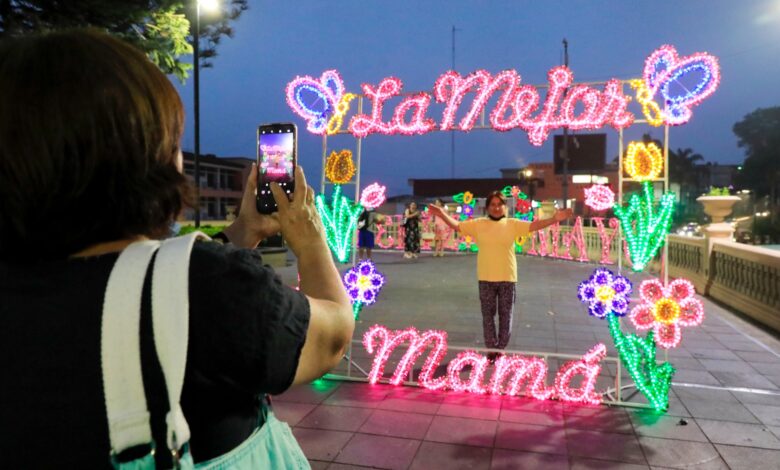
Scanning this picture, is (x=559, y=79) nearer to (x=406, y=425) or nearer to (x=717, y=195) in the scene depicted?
(x=406, y=425)

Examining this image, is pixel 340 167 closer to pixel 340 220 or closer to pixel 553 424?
pixel 340 220

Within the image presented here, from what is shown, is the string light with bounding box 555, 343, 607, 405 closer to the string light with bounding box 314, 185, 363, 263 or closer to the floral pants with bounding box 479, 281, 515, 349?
the floral pants with bounding box 479, 281, 515, 349

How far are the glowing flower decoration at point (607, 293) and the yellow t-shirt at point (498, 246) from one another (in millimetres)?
961

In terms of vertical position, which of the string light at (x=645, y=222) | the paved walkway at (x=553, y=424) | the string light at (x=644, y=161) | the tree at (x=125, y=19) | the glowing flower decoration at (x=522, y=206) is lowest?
the paved walkway at (x=553, y=424)

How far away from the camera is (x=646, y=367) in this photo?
15.2 ft

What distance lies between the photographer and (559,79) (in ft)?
16.8

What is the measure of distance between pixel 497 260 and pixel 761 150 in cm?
5414

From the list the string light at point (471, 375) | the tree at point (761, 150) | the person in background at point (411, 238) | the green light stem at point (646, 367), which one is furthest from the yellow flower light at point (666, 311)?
the tree at point (761, 150)

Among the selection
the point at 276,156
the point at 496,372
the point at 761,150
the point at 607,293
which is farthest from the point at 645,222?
the point at 761,150

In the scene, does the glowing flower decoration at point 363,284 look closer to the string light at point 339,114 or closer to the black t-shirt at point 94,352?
the string light at point 339,114

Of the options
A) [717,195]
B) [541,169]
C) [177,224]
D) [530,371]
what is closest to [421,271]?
[717,195]

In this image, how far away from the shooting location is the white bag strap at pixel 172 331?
0.86 m

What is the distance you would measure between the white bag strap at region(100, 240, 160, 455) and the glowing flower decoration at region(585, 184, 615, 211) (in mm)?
4271

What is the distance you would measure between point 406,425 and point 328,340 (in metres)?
3.42
